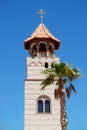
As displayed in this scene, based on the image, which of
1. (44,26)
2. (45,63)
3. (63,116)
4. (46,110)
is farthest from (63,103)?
(44,26)

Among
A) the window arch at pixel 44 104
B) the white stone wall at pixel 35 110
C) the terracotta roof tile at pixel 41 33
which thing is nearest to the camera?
the white stone wall at pixel 35 110

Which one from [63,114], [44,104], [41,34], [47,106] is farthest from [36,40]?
[63,114]

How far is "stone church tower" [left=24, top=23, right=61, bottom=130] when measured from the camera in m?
42.0

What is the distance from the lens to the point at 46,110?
141 ft

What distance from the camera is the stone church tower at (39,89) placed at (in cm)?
4200

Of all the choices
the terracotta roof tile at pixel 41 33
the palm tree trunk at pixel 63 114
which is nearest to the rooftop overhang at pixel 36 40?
the terracotta roof tile at pixel 41 33

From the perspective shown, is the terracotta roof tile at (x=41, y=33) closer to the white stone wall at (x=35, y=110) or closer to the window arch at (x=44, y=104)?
the white stone wall at (x=35, y=110)

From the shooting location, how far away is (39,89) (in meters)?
43.7

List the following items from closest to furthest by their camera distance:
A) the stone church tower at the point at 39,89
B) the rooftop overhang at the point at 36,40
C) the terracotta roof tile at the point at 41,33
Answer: the stone church tower at the point at 39,89
the rooftop overhang at the point at 36,40
the terracotta roof tile at the point at 41,33

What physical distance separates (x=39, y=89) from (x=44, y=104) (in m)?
1.68

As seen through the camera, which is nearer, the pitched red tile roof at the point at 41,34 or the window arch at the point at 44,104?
the window arch at the point at 44,104

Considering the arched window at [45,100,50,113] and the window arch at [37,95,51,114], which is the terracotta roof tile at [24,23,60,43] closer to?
the window arch at [37,95,51,114]

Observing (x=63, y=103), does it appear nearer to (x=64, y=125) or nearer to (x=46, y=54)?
(x=64, y=125)

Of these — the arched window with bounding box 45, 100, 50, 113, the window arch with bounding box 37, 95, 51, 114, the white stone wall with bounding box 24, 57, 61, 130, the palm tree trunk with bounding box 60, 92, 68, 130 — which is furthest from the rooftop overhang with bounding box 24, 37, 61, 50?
the palm tree trunk with bounding box 60, 92, 68, 130
